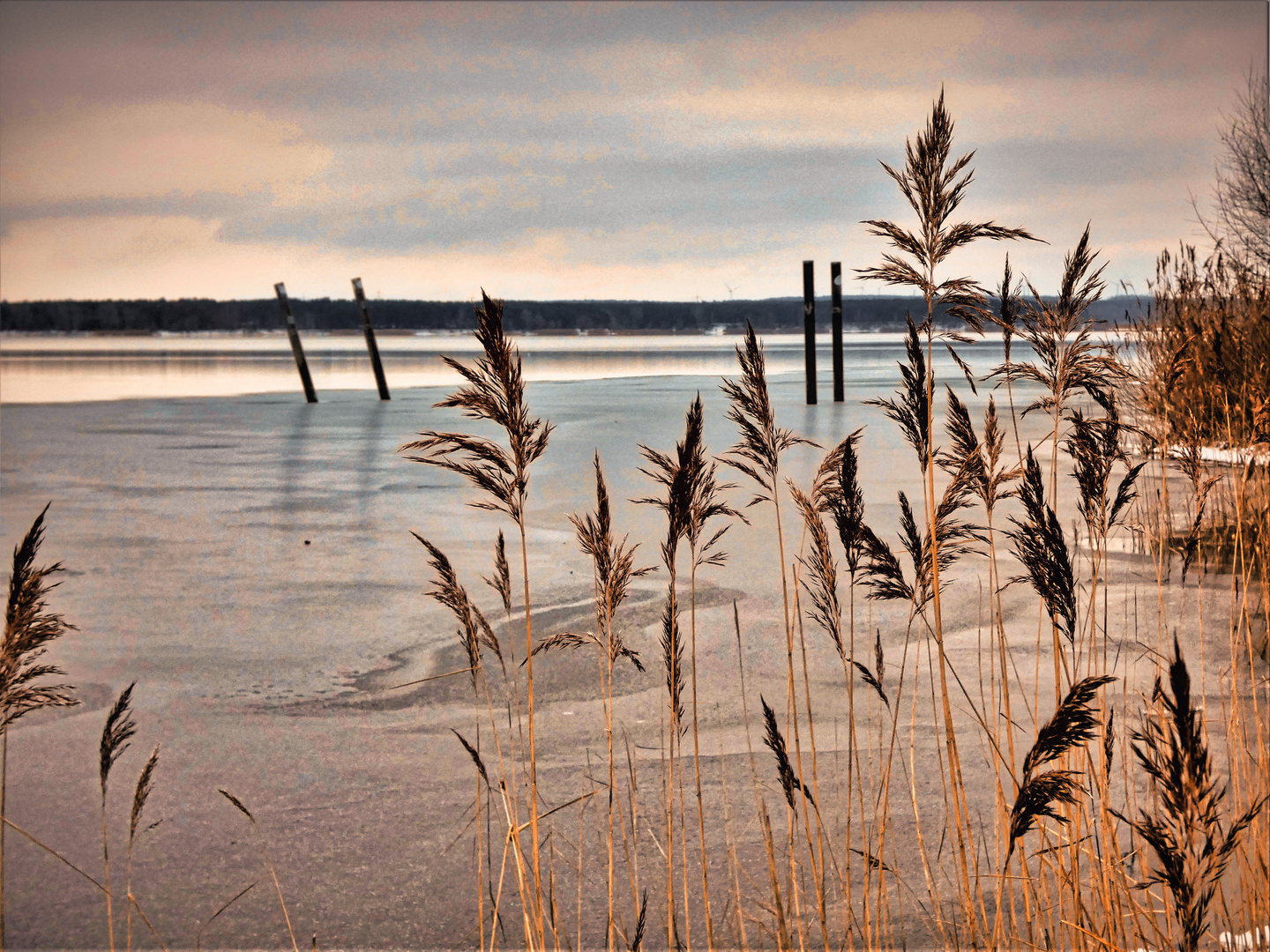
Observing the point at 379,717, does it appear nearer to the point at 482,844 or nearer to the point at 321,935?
the point at 482,844

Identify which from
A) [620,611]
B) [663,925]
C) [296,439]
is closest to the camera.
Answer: [663,925]

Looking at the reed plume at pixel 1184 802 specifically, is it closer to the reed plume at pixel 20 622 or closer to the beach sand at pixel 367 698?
the beach sand at pixel 367 698

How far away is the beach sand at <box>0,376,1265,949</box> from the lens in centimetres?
276

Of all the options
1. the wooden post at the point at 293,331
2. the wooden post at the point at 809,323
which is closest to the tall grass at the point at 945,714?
A: the wooden post at the point at 809,323

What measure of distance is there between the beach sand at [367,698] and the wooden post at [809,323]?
8.21 metres

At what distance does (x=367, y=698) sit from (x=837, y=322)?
14.7 m

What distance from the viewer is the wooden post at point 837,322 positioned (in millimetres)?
17594

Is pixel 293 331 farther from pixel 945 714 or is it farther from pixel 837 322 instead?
pixel 945 714

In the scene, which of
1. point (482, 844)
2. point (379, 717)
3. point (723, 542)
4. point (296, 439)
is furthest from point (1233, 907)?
point (296, 439)

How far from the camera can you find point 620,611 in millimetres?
5531

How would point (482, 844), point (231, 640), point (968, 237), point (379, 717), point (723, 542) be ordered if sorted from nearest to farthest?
point (968, 237), point (482, 844), point (379, 717), point (231, 640), point (723, 542)

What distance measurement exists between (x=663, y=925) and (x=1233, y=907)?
54.7 inches

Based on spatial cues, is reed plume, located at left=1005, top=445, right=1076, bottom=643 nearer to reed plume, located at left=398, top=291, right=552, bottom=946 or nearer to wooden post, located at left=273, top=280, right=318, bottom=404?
reed plume, located at left=398, top=291, right=552, bottom=946

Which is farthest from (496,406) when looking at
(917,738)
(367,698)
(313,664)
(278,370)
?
(278,370)
